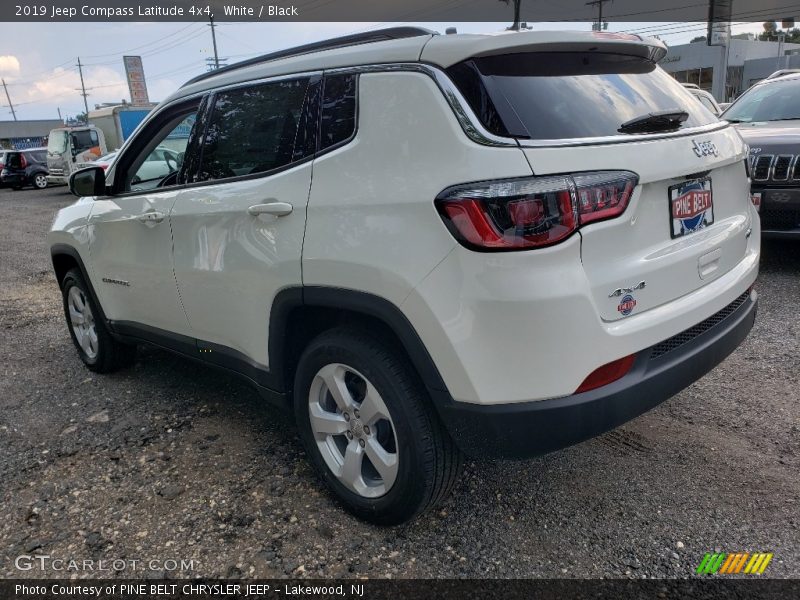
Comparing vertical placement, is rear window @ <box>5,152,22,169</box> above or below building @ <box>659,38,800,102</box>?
below

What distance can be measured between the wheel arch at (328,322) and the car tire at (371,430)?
85 mm

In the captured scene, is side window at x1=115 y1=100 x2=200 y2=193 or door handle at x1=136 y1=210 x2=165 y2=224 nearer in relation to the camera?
door handle at x1=136 y1=210 x2=165 y2=224

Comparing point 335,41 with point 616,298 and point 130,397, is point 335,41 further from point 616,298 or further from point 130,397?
point 130,397

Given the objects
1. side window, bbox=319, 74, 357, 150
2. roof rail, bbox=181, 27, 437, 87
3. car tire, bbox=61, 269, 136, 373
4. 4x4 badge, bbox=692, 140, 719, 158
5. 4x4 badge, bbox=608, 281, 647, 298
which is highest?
roof rail, bbox=181, 27, 437, 87

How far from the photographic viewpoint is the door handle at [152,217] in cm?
321

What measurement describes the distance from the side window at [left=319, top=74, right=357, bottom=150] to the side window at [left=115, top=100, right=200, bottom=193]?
3.91 feet

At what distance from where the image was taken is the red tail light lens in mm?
1977

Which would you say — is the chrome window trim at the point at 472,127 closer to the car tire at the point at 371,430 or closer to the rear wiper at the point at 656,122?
the rear wiper at the point at 656,122

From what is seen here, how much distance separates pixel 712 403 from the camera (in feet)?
11.1

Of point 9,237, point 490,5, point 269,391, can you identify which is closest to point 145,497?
point 269,391

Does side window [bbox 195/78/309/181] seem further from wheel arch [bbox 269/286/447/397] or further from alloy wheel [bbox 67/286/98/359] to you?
alloy wheel [bbox 67/286/98/359]

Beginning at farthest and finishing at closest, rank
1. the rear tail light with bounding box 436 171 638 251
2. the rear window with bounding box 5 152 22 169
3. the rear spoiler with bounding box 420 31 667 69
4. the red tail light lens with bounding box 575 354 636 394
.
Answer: the rear window with bounding box 5 152 22 169 → the rear spoiler with bounding box 420 31 667 69 → the red tail light lens with bounding box 575 354 636 394 → the rear tail light with bounding box 436 171 638 251

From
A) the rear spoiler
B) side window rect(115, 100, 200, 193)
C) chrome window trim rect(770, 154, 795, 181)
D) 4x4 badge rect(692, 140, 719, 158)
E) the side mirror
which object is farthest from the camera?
chrome window trim rect(770, 154, 795, 181)

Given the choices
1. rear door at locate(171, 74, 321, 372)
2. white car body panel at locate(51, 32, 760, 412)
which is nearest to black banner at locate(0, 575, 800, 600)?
white car body panel at locate(51, 32, 760, 412)
